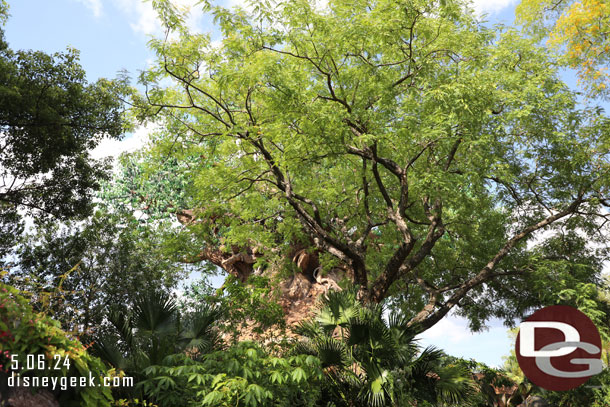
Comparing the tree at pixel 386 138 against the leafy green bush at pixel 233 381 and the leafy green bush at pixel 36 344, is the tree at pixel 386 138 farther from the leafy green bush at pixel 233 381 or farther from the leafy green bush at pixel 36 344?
the leafy green bush at pixel 36 344

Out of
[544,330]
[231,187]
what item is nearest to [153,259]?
[231,187]

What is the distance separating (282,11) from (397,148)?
4348 mm

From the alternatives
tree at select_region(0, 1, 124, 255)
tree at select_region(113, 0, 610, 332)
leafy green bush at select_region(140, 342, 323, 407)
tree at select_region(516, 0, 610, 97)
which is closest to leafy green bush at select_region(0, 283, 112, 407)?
leafy green bush at select_region(140, 342, 323, 407)

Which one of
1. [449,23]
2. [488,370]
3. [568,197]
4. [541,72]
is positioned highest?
[449,23]

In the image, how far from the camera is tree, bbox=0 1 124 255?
12.6 meters

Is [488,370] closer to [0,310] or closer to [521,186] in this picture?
[521,186]

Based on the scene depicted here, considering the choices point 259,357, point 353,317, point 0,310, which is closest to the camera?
point 0,310

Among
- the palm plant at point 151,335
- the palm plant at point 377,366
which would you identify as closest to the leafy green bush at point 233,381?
the palm plant at point 151,335

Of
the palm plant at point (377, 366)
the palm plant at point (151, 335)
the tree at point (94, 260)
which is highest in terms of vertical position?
the tree at point (94, 260)

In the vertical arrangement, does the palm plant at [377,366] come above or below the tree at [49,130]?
below

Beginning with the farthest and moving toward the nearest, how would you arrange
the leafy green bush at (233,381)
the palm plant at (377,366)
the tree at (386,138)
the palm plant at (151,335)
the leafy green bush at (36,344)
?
the tree at (386,138) < the palm plant at (377,366) < the palm plant at (151,335) < the leafy green bush at (233,381) < the leafy green bush at (36,344)

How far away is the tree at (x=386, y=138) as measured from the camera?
34.1 ft

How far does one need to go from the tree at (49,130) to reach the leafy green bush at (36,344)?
949 cm

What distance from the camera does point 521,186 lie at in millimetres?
13586
